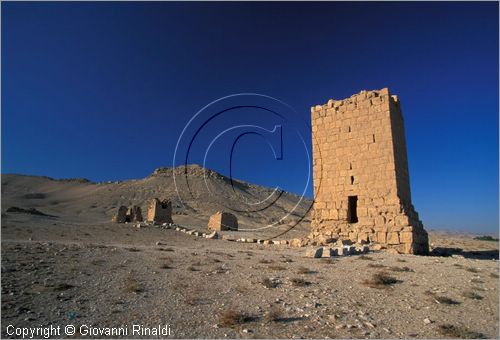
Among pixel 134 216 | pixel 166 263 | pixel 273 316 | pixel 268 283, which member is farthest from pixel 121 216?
pixel 273 316

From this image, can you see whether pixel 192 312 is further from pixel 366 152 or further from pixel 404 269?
pixel 366 152

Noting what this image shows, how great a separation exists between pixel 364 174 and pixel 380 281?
718 centimetres

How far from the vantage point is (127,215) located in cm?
2442

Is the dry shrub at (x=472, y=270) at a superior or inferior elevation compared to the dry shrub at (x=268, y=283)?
superior

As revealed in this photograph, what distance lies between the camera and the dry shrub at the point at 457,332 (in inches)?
173

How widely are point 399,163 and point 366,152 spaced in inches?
52.6

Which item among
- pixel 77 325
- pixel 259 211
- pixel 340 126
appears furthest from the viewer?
pixel 259 211

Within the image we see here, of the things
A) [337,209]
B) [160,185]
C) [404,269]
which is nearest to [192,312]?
[404,269]

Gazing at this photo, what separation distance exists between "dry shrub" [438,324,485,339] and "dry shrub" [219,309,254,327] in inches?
103

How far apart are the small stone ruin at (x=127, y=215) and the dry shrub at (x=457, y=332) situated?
22.0 metres

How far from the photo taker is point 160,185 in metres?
53.5

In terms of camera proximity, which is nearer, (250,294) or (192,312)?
(192,312)

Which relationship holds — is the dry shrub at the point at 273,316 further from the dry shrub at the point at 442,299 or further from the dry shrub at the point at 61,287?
the dry shrub at the point at 61,287

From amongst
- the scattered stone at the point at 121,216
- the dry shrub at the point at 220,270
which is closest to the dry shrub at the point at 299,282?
the dry shrub at the point at 220,270
